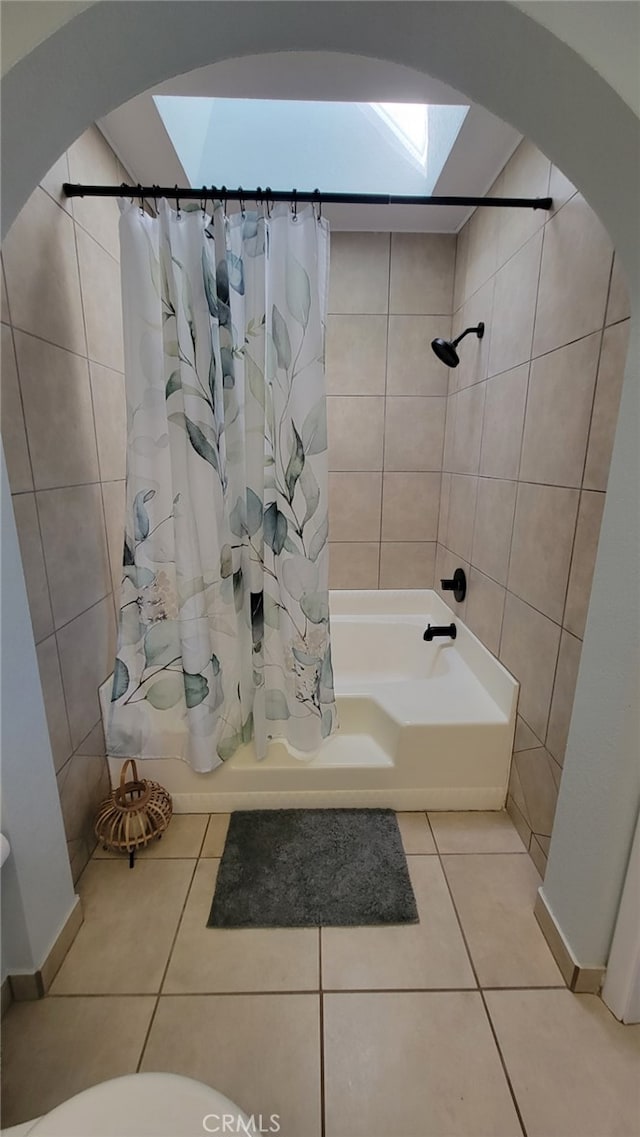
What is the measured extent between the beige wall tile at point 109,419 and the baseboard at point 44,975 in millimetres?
1233

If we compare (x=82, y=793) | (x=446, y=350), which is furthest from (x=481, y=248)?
(x=82, y=793)

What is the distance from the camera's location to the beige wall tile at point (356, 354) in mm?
2184

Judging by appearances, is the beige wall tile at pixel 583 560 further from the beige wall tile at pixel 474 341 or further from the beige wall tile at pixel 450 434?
the beige wall tile at pixel 450 434

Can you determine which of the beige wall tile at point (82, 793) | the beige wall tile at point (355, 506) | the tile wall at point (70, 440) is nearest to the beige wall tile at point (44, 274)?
the tile wall at point (70, 440)

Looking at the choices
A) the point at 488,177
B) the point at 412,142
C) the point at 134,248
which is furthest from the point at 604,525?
the point at 412,142

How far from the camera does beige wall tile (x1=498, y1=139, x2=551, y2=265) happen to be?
4.47ft

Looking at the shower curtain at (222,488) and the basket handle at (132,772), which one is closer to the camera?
the shower curtain at (222,488)

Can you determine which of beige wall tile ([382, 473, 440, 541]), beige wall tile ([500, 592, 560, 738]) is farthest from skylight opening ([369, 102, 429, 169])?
beige wall tile ([500, 592, 560, 738])

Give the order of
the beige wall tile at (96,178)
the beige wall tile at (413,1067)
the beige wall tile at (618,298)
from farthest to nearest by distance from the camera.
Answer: the beige wall tile at (96,178) → the beige wall tile at (618,298) → the beige wall tile at (413,1067)

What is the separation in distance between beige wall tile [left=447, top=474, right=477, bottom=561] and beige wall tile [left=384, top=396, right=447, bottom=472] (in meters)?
0.22

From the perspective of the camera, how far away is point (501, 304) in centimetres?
164

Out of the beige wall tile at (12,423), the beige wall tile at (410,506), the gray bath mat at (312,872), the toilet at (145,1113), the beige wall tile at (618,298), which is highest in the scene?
the beige wall tile at (618,298)

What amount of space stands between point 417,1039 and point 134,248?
6.51ft

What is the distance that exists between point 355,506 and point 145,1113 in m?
2.08
